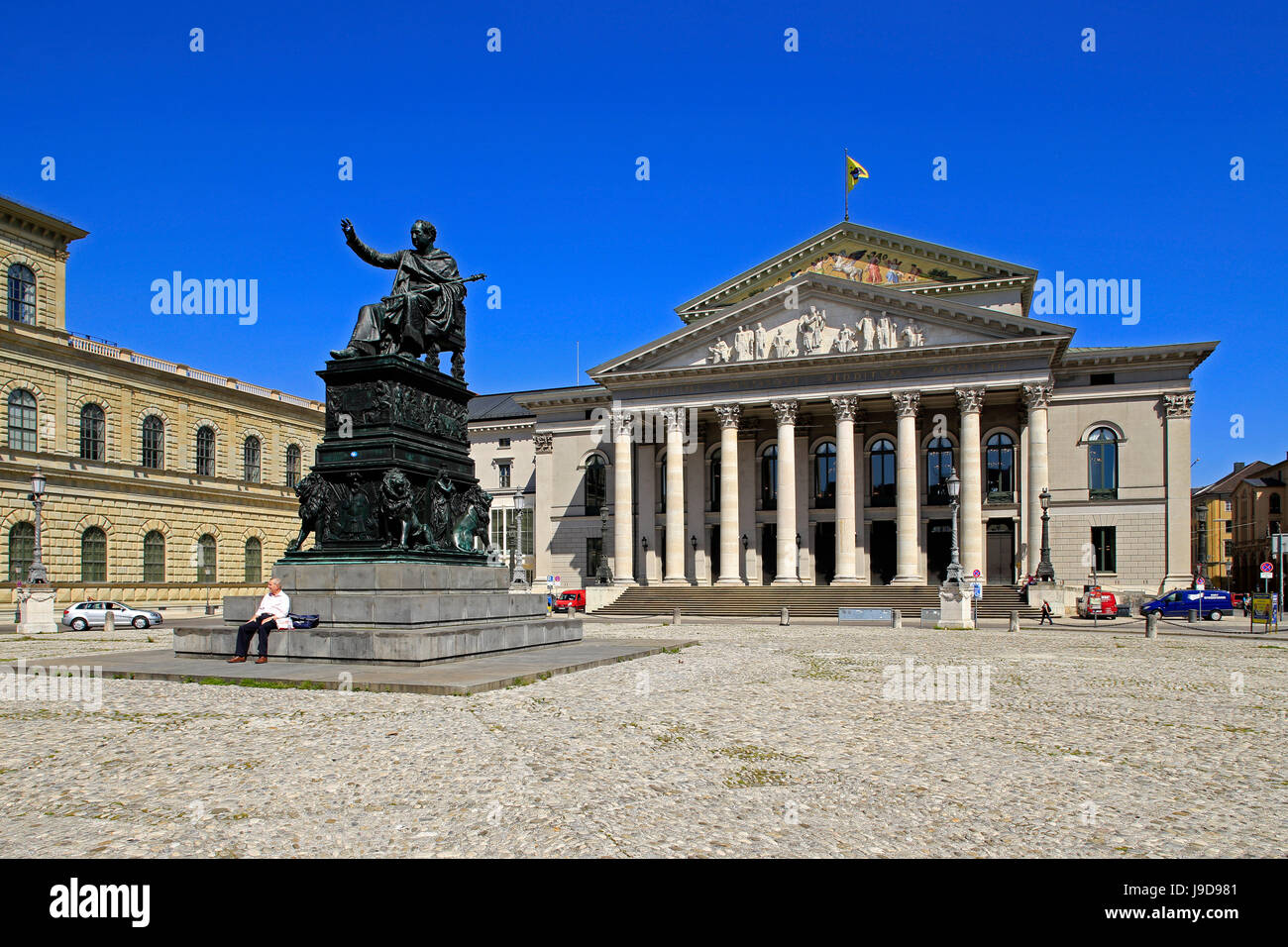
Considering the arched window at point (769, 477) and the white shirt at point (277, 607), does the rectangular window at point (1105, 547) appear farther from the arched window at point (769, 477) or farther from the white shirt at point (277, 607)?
the white shirt at point (277, 607)

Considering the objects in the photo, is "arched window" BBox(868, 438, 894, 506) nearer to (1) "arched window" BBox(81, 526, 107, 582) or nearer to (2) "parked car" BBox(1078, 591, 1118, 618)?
(2) "parked car" BBox(1078, 591, 1118, 618)

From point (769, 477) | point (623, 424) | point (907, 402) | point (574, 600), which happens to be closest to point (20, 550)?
point (574, 600)

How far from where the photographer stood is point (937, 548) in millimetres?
55750

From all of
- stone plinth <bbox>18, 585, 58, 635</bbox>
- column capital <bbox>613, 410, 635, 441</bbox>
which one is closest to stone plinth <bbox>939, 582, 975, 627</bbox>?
column capital <bbox>613, 410, 635, 441</bbox>

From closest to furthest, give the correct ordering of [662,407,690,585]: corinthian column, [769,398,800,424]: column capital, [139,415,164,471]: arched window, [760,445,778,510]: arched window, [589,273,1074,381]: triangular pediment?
[589,273,1074,381]: triangular pediment → [769,398,800,424]: column capital → [139,415,164,471]: arched window → [662,407,690,585]: corinthian column → [760,445,778,510]: arched window

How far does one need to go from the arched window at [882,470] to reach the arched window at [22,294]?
45.5m

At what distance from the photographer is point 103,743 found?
9.34m

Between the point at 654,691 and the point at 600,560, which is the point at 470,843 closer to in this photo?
the point at 654,691

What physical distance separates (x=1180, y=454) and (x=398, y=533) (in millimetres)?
48287

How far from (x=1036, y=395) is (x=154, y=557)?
1896 inches

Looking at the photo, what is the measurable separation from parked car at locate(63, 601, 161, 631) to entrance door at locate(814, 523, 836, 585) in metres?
35.3

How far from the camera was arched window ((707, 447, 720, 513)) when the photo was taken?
61484 mm
